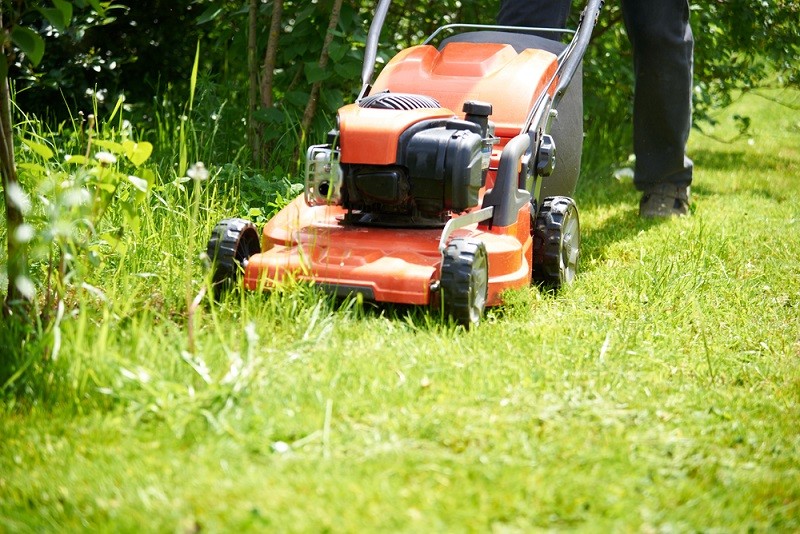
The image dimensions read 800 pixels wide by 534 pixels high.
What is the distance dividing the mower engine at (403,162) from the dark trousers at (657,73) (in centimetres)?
105

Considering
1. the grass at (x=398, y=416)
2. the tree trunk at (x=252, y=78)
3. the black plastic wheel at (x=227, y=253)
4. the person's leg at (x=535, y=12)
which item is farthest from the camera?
the tree trunk at (x=252, y=78)

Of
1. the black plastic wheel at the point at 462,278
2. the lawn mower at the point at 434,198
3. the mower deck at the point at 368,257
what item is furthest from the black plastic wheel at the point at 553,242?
the black plastic wheel at the point at 462,278

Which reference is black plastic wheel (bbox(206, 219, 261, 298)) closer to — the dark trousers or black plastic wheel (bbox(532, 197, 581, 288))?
black plastic wheel (bbox(532, 197, 581, 288))

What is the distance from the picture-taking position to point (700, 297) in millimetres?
2975

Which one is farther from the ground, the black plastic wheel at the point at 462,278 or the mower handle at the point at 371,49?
the mower handle at the point at 371,49

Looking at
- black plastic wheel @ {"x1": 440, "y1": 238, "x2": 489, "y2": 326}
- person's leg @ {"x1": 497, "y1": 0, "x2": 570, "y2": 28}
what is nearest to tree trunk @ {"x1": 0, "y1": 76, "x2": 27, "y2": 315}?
black plastic wheel @ {"x1": 440, "y1": 238, "x2": 489, "y2": 326}

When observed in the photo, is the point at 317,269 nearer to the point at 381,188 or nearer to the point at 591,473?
the point at 381,188

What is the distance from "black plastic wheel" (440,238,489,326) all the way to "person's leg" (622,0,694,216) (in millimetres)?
1811

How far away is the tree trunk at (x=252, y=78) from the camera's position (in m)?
4.07

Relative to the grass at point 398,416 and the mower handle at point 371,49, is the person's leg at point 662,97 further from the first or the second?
the grass at point 398,416

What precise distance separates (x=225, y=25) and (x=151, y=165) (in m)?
1.29

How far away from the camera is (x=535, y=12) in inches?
142

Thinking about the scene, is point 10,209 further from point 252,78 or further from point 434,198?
point 252,78

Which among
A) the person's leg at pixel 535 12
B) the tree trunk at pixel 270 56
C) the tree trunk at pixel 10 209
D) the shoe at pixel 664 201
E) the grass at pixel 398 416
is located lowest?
the grass at pixel 398 416
